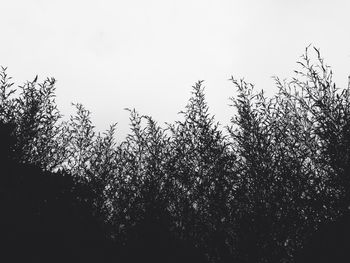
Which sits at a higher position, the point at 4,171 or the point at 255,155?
the point at 255,155

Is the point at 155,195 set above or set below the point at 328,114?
below

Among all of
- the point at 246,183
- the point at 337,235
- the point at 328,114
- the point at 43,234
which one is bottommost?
the point at 43,234

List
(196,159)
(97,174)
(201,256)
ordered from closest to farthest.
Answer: (201,256) → (196,159) → (97,174)

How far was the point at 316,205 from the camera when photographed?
30.7 ft

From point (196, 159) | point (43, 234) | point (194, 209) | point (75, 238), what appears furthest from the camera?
point (196, 159)

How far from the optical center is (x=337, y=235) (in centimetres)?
933

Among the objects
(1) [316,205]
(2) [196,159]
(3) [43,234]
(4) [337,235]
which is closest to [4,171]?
(3) [43,234]

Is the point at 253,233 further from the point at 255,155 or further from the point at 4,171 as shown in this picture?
the point at 4,171

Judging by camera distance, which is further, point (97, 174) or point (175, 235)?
point (97, 174)

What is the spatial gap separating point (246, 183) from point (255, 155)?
1177mm

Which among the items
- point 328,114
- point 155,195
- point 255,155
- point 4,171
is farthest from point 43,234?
point 328,114

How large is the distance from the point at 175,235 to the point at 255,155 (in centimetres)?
413

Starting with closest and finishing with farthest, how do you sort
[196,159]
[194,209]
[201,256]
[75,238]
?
[75,238] → [201,256] → [194,209] → [196,159]

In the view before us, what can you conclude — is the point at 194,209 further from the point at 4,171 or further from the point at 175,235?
the point at 4,171
